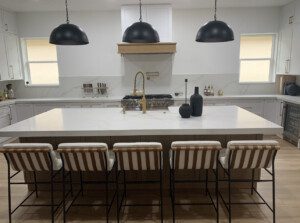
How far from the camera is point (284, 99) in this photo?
15.6 ft

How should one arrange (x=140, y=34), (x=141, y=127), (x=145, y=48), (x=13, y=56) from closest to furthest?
1. (x=141, y=127)
2. (x=140, y=34)
3. (x=145, y=48)
4. (x=13, y=56)

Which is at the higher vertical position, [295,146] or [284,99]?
[284,99]

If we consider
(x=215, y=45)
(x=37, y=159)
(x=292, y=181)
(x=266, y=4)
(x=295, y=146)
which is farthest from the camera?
(x=215, y=45)

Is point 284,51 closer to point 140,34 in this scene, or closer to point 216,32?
point 216,32

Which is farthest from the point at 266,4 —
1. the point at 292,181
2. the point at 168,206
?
the point at 168,206

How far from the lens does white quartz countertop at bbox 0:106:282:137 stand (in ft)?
7.63

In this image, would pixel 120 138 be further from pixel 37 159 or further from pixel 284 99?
pixel 284 99

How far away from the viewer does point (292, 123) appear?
4621mm

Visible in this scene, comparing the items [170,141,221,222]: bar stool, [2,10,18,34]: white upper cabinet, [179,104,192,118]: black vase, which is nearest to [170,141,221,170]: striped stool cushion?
[170,141,221,222]: bar stool

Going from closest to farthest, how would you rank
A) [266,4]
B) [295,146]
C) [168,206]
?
[168,206]
[295,146]
[266,4]

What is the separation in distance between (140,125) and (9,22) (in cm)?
444

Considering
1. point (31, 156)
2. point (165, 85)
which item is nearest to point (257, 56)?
point (165, 85)

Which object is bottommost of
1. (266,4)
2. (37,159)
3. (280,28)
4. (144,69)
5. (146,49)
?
(37,159)

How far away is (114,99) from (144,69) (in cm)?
102
